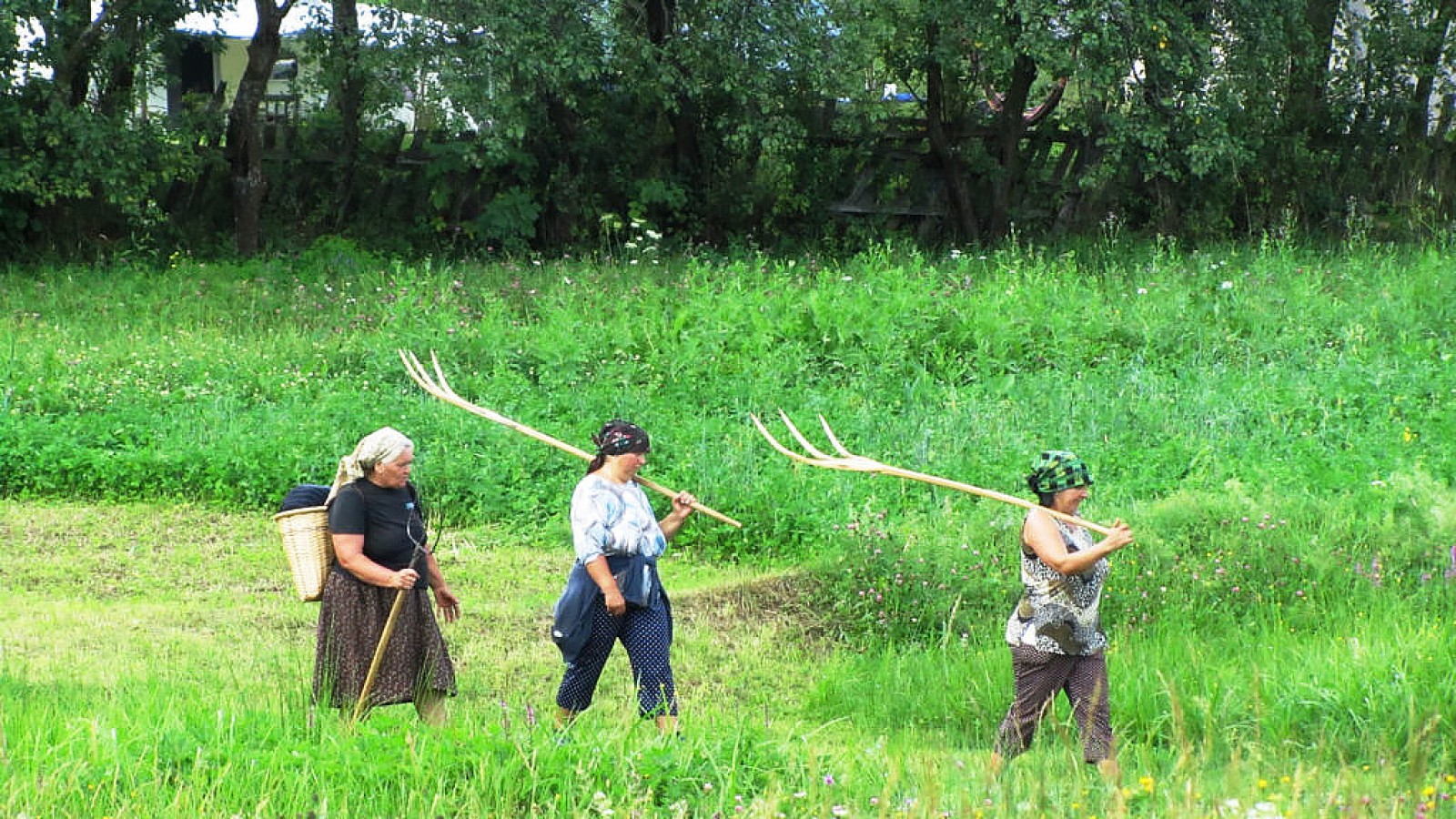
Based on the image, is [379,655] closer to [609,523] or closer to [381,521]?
[381,521]

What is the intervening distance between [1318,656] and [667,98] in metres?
13.7

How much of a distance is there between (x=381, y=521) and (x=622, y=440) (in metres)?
0.97

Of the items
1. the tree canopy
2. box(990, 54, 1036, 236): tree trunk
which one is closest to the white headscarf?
the tree canopy

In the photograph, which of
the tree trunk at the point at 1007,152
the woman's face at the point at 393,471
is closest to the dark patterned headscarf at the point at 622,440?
the woman's face at the point at 393,471

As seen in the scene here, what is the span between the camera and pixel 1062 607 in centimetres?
595

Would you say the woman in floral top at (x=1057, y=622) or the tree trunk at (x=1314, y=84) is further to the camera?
the tree trunk at (x=1314, y=84)

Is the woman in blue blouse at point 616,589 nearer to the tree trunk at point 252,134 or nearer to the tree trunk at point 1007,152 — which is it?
the tree trunk at point 252,134

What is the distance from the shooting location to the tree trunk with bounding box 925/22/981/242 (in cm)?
2102

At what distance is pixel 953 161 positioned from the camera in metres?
21.3

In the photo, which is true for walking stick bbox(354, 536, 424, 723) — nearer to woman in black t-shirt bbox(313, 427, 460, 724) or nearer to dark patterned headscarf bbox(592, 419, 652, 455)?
woman in black t-shirt bbox(313, 427, 460, 724)

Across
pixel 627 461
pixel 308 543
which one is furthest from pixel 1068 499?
pixel 308 543

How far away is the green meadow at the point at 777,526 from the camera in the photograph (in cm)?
516

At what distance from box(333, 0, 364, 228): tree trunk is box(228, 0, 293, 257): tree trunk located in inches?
28.2

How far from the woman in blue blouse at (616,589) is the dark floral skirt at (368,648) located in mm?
530
